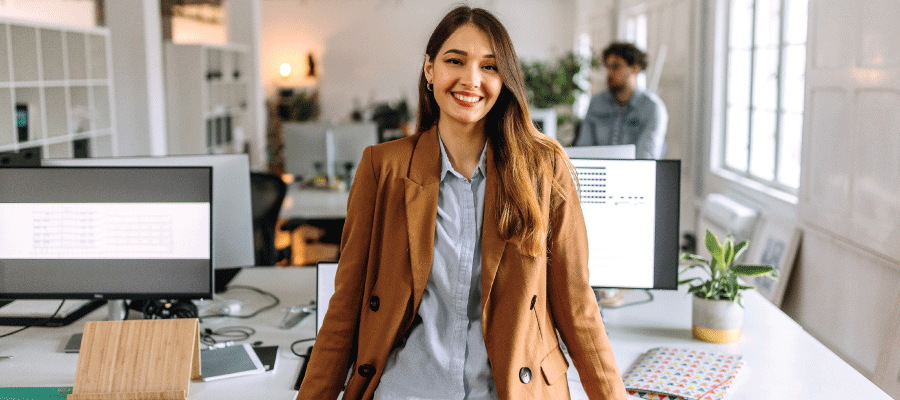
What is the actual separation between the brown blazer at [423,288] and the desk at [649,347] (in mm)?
325

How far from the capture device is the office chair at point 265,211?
3461mm

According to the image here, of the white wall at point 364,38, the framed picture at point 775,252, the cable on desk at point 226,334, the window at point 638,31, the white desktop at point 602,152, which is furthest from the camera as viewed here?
the white wall at point 364,38

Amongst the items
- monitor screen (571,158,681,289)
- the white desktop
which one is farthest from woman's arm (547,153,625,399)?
the white desktop

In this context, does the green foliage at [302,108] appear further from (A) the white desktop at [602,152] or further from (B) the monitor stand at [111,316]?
(A) the white desktop at [602,152]

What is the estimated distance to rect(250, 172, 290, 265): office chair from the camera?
3.46 m

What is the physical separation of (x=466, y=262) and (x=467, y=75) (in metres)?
0.33

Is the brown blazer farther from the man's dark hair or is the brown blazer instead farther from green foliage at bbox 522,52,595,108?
green foliage at bbox 522,52,595,108

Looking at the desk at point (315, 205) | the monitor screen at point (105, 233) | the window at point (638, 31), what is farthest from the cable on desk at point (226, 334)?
the window at point (638, 31)

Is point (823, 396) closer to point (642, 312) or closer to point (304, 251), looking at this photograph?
point (642, 312)

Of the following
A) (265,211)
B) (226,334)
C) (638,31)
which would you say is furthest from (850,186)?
(638,31)

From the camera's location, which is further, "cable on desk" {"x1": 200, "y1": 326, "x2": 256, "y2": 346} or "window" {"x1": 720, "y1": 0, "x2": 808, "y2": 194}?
"window" {"x1": 720, "y1": 0, "x2": 808, "y2": 194}

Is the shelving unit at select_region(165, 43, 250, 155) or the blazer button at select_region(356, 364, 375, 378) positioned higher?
the shelving unit at select_region(165, 43, 250, 155)

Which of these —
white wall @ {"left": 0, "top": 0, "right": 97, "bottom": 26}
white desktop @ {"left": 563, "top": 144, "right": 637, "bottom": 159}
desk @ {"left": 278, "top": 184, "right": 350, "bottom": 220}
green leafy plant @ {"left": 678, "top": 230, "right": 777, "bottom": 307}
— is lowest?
desk @ {"left": 278, "top": 184, "right": 350, "bottom": 220}

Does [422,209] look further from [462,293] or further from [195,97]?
[195,97]
